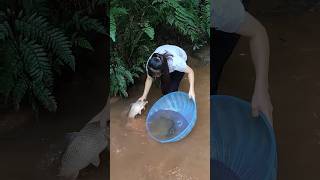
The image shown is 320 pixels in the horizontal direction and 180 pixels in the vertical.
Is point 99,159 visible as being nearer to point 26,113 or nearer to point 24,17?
point 26,113

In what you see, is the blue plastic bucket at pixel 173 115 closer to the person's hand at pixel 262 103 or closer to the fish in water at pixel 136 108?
the fish in water at pixel 136 108

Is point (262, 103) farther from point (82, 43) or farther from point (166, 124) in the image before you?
point (82, 43)

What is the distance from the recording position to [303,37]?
1.94 metres

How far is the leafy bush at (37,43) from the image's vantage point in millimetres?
2545

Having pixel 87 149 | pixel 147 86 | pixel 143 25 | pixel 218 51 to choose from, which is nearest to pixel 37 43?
pixel 87 149

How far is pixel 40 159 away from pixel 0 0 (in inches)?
31.7

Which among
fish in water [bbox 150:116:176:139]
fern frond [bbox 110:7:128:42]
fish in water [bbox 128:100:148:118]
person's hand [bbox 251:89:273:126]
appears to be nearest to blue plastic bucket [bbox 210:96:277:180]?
person's hand [bbox 251:89:273:126]

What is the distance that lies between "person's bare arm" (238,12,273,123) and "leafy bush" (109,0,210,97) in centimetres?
18

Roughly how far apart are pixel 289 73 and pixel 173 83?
1.40 ft

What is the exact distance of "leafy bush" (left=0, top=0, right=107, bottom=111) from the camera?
2545 mm

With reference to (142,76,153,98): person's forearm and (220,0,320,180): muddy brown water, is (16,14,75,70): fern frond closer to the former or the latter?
(142,76,153,98): person's forearm

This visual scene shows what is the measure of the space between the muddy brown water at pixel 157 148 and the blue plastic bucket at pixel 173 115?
21 millimetres

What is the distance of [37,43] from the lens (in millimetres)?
2584

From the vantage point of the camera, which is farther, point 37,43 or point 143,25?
point 37,43
